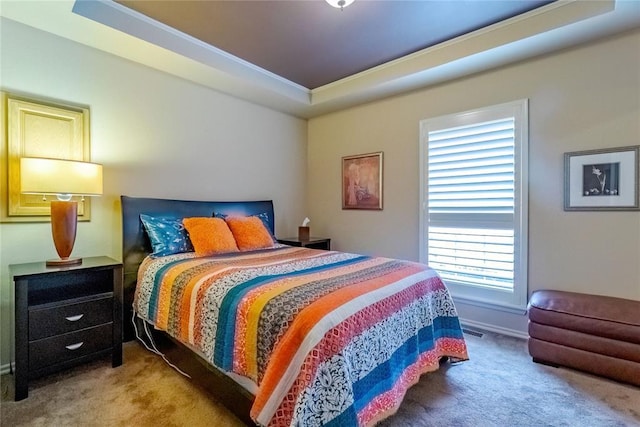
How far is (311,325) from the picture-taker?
1.33 meters

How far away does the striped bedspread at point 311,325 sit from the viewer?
4.25 feet

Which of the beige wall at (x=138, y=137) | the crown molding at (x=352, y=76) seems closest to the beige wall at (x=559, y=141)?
the crown molding at (x=352, y=76)

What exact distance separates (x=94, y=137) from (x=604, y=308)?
422cm

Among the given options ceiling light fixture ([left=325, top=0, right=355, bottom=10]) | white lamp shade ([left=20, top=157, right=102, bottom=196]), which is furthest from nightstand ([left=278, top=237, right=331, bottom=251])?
ceiling light fixture ([left=325, top=0, right=355, bottom=10])

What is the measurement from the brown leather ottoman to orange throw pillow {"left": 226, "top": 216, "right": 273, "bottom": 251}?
7.98ft

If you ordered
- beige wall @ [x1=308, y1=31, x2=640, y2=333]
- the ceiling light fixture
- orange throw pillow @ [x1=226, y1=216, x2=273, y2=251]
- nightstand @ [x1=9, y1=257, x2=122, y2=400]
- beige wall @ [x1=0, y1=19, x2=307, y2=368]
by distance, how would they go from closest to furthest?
1. nightstand @ [x1=9, y1=257, x2=122, y2=400]
2. the ceiling light fixture
3. beige wall @ [x1=0, y1=19, x2=307, y2=368]
4. beige wall @ [x1=308, y1=31, x2=640, y2=333]
5. orange throw pillow @ [x1=226, y1=216, x2=273, y2=251]

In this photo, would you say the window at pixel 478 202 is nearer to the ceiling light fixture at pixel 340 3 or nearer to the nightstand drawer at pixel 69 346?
the ceiling light fixture at pixel 340 3

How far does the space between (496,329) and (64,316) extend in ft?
11.9

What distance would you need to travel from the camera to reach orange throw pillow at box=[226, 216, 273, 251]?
10.0ft

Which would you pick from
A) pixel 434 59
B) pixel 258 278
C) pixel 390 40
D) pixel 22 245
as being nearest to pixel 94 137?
pixel 22 245

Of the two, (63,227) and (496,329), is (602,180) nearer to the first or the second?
(496,329)

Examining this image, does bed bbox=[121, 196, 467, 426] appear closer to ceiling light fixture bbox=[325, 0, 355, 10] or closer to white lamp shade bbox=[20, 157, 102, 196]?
white lamp shade bbox=[20, 157, 102, 196]

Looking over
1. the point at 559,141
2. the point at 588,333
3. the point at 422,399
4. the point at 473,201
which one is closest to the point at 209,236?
the point at 422,399

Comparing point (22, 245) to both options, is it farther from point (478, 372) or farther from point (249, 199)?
point (478, 372)
